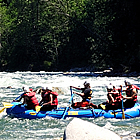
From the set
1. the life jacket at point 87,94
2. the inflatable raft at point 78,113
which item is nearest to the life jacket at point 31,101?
the inflatable raft at point 78,113

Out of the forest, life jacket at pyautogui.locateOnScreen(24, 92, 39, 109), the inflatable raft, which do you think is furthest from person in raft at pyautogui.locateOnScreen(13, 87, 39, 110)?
the forest

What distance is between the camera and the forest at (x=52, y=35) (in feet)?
125

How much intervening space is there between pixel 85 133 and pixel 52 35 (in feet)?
117

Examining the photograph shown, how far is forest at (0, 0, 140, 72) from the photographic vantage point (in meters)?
38.2

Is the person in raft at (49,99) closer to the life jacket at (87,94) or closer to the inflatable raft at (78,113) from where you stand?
the inflatable raft at (78,113)

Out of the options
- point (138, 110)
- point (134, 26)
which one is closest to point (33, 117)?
point (138, 110)

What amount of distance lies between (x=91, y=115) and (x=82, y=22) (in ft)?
95.7

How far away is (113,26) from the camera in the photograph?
30.5 meters

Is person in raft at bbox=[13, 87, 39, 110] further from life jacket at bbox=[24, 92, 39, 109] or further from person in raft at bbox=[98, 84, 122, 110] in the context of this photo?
person in raft at bbox=[98, 84, 122, 110]

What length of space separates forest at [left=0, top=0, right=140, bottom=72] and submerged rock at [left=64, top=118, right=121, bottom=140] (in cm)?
2721

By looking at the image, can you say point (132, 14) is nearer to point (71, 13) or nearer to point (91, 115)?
point (71, 13)

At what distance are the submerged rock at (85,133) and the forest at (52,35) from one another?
27215 mm

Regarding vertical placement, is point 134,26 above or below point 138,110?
above

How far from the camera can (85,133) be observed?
6699 mm
